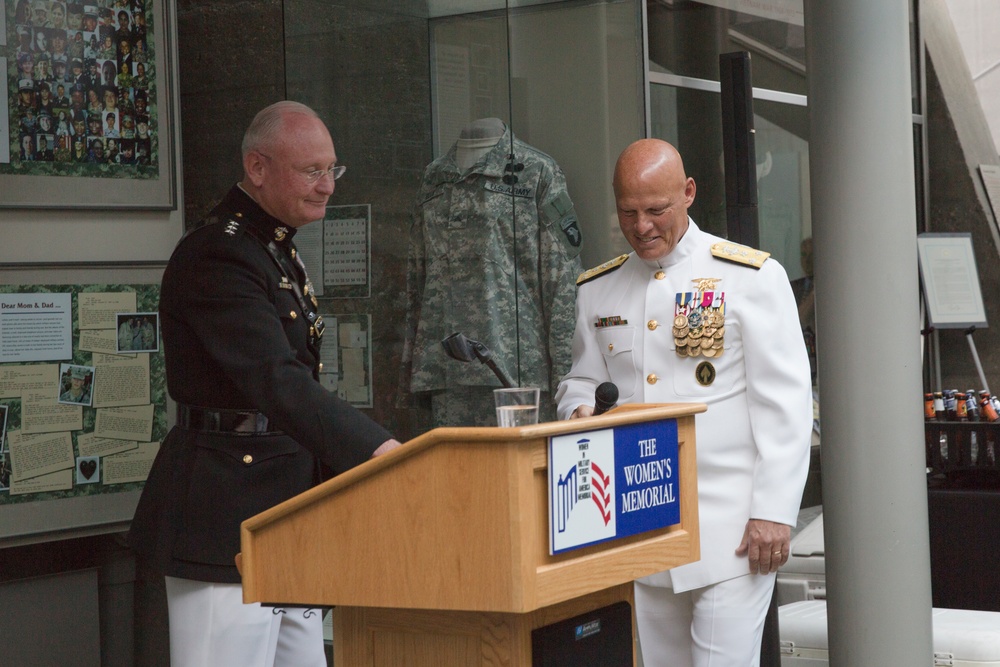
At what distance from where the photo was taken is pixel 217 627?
238 cm

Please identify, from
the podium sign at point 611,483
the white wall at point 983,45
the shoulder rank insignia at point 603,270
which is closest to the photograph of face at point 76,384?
the shoulder rank insignia at point 603,270

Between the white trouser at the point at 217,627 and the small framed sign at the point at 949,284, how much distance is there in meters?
5.45

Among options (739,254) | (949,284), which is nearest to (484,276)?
(739,254)

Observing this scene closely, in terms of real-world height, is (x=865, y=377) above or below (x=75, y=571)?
above

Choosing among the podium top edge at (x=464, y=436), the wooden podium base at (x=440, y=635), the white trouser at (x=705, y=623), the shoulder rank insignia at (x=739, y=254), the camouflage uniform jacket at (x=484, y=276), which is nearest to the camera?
the podium top edge at (x=464, y=436)

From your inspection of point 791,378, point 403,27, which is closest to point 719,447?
point 791,378

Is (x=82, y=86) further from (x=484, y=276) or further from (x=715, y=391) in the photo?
(x=715, y=391)

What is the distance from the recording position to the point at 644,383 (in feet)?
8.87

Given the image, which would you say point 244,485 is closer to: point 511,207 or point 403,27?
point 511,207

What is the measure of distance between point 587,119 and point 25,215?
6.17 feet

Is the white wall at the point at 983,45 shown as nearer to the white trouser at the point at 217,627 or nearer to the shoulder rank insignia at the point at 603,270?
the shoulder rank insignia at the point at 603,270

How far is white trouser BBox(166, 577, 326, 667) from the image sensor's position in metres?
2.38

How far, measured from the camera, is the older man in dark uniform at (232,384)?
231cm

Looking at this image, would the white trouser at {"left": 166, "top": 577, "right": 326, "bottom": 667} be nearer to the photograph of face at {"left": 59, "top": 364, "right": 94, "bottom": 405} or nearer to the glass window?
the photograph of face at {"left": 59, "top": 364, "right": 94, "bottom": 405}
